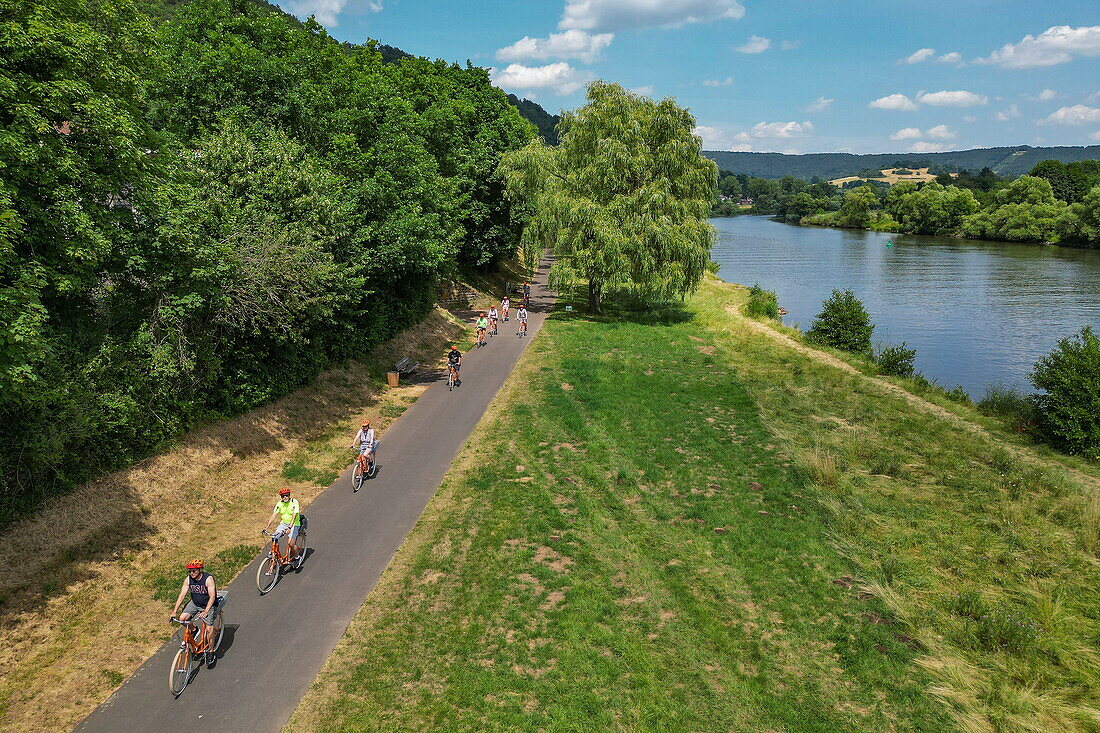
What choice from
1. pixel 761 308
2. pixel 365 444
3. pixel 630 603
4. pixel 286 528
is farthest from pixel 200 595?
pixel 761 308

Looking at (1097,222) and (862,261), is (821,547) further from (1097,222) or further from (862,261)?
(1097,222)

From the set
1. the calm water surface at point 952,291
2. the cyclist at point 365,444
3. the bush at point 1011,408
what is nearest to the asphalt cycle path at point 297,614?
the cyclist at point 365,444

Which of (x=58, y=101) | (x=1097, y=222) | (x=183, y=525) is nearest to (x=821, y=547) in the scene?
(x=183, y=525)

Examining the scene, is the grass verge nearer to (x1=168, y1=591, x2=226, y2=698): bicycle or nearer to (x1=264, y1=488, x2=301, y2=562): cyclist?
(x1=168, y1=591, x2=226, y2=698): bicycle

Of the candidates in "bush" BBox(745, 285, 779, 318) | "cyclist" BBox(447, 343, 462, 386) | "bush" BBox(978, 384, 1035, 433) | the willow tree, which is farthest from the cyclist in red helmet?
"bush" BBox(745, 285, 779, 318)

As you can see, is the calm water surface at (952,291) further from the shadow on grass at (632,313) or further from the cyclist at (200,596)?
the cyclist at (200,596)
